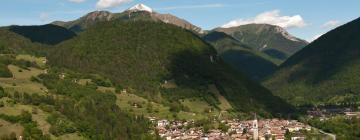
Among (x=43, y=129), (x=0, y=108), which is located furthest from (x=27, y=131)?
(x=0, y=108)

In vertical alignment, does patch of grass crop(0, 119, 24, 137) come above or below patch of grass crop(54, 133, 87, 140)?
above

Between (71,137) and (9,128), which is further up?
(9,128)

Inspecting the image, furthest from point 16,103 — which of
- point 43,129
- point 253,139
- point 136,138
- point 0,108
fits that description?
point 253,139

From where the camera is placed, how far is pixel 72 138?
18150 cm

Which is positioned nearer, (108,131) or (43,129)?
(43,129)

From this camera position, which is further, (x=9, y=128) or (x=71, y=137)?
(x=71, y=137)

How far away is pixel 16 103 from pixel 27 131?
82.0 feet

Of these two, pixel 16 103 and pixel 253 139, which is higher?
pixel 16 103

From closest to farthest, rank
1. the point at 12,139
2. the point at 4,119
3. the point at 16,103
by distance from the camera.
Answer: the point at 12,139, the point at 4,119, the point at 16,103

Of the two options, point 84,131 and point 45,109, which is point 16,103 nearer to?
point 45,109

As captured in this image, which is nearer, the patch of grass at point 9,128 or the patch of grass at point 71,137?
the patch of grass at point 9,128

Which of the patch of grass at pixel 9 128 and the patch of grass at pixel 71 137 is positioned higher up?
the patch of grass at pixel 9 128

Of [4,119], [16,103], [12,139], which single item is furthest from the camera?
[16,103]

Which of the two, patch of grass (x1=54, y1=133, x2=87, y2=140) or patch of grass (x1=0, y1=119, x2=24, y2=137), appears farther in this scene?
patch of grass (x1=54, y1=133, x2=87, y2=140)
